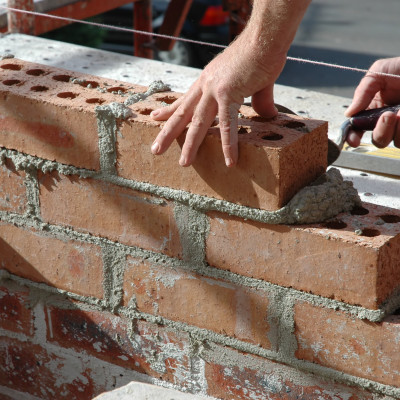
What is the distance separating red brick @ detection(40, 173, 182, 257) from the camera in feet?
5.08

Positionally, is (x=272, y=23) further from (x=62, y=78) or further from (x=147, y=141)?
(x=62, y=78)

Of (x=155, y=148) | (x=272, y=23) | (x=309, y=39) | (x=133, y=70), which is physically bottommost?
(x=309, y=39)

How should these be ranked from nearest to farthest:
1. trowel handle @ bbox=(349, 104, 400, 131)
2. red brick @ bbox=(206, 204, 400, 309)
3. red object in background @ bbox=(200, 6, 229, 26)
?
red brick @ bbox=(206, 204, 400, 309), trowel handle @ bbox=(349, 104, 400, 131), red object in background @ bbox=(200, 6, 229, 26)

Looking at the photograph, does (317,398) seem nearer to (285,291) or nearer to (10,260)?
(285,291)

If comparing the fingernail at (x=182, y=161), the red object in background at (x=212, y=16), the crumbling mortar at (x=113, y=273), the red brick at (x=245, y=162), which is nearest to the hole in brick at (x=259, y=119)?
the red brick at (x=245, y=162)

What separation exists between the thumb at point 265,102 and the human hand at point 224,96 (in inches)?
2.7

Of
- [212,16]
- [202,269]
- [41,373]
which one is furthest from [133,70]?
[212,16]

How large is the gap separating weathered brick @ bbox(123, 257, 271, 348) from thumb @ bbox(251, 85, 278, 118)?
0.40 metres

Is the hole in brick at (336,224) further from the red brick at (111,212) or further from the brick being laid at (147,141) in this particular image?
the red brick at (111,212)

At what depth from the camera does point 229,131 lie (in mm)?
1360

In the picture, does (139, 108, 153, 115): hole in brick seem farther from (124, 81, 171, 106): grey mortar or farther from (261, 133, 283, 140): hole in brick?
(261, 133, 283, 140): hole in brick

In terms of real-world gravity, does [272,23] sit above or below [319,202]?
above

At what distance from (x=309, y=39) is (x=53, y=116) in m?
8.30

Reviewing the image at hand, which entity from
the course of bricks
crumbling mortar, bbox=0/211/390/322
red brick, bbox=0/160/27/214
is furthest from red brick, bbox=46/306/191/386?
red brick, bbox=0/160/27/214
